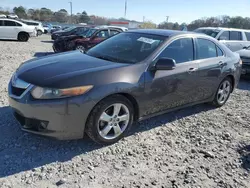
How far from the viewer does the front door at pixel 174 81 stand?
12.4ft

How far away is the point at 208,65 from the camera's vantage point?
15.3ft

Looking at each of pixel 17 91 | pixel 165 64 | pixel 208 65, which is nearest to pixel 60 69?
pixel 17 91

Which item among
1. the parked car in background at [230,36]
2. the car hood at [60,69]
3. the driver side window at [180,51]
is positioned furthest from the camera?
the parked car in background at [230,36]

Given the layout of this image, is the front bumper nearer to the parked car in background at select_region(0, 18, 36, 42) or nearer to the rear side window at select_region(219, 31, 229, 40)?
the rear side window at select_region(219, 31, 229, 40)

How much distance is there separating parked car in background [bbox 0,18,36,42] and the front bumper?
17240mm

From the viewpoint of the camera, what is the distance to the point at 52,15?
80.8m

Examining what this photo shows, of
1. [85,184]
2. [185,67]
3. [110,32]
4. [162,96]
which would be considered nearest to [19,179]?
[85,184]

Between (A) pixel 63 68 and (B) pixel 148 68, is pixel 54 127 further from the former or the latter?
(B) pixel 148 68

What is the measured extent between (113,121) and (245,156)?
1.90 m

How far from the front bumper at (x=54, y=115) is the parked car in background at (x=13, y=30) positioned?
17.2m

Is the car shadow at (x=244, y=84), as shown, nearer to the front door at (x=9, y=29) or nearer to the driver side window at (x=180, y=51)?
the driver side window at (x=180, y=51)

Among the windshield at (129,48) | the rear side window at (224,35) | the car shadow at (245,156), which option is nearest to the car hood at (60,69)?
the windshield at (129,48)

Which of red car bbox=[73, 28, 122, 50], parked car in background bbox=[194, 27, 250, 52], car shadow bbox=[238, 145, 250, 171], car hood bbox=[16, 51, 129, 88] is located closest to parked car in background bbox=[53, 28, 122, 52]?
red car bbox=[73, 28, 122, 50]

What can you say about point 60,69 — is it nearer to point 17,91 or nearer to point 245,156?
point 17,91
